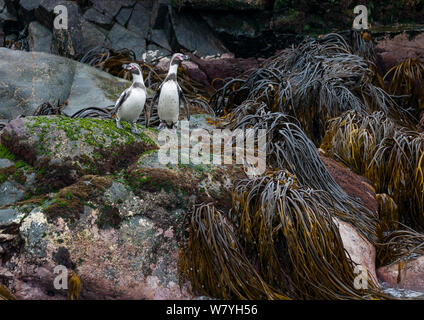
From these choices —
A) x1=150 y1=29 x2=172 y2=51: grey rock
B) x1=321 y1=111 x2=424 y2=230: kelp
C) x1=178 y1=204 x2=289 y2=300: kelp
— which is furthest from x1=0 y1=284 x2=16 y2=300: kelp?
x1=150 y1=29 x2=172 y2=51: grey rock

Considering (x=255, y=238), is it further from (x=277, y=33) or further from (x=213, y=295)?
(x=277, y=33)

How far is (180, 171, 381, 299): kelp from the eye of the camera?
371 cm

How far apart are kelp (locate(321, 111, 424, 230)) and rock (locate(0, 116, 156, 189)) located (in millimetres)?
2507

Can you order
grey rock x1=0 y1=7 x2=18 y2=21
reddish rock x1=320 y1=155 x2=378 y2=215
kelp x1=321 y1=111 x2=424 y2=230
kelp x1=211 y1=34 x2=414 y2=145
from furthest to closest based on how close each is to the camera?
grey rock x1=0 y1=7 x2=18 y2=21 < kelp x1=211 y1=34 x2=414 y2=145 < kelp x1=321 y1=111 x2=424 y2=230 < reddish rock x1=320 y1=155 x2=378 y2=215

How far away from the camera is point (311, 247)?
3.87 metres

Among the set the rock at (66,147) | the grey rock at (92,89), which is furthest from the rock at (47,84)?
the rock at (66,147)

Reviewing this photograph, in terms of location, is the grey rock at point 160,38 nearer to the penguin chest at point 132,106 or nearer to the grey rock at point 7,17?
the grey rock at point 7,17

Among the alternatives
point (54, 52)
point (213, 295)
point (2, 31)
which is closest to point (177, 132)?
point (213, 295)

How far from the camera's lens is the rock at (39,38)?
9.20m

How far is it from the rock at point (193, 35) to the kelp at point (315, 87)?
1.27 meters

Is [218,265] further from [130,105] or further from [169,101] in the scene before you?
[169,101]

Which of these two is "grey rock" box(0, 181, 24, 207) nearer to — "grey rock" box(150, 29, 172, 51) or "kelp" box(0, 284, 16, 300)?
"kelp" box(0, 284, 16, 300)

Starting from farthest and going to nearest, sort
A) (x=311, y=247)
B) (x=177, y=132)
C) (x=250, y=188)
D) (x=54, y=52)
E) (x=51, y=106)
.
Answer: (x=54, y=52) < (x=51, y=106) < (x=177, y=132) < (x=250, y=188) < (x=311, y=247)

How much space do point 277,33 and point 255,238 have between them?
5.78 m
